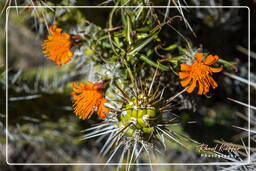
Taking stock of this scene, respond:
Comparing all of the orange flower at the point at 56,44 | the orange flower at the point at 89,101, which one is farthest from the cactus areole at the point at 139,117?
the orange flower at the point at 56,44

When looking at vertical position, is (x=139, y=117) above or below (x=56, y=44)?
below

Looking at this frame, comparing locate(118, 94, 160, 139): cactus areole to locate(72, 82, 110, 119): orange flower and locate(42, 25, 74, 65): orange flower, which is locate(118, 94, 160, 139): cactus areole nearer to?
locate(72, 82, 110, 119): orange flower

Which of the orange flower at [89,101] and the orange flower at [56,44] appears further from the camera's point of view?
the orange flower at [56,44]

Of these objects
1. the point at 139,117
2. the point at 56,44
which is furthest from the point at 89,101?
the point at 56,44

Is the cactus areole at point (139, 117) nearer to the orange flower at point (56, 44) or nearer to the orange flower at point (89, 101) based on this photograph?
the orange flower at point (89, 101)

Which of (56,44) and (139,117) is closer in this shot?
(139,117)

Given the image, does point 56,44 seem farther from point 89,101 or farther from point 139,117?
point 139,117

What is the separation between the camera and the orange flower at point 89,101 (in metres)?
1.69

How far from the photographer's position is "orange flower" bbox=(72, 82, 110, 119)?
5.55 feet

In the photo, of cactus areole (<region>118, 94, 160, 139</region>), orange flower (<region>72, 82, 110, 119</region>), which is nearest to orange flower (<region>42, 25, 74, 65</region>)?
orange flower (<region>72, 82, 110, 119</region>)

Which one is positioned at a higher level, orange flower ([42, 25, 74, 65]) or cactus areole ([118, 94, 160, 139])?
orange flower ([42, 25, 74, 65])

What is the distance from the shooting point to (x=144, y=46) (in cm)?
185

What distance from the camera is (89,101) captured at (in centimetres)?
170

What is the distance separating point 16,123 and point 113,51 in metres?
1.29
